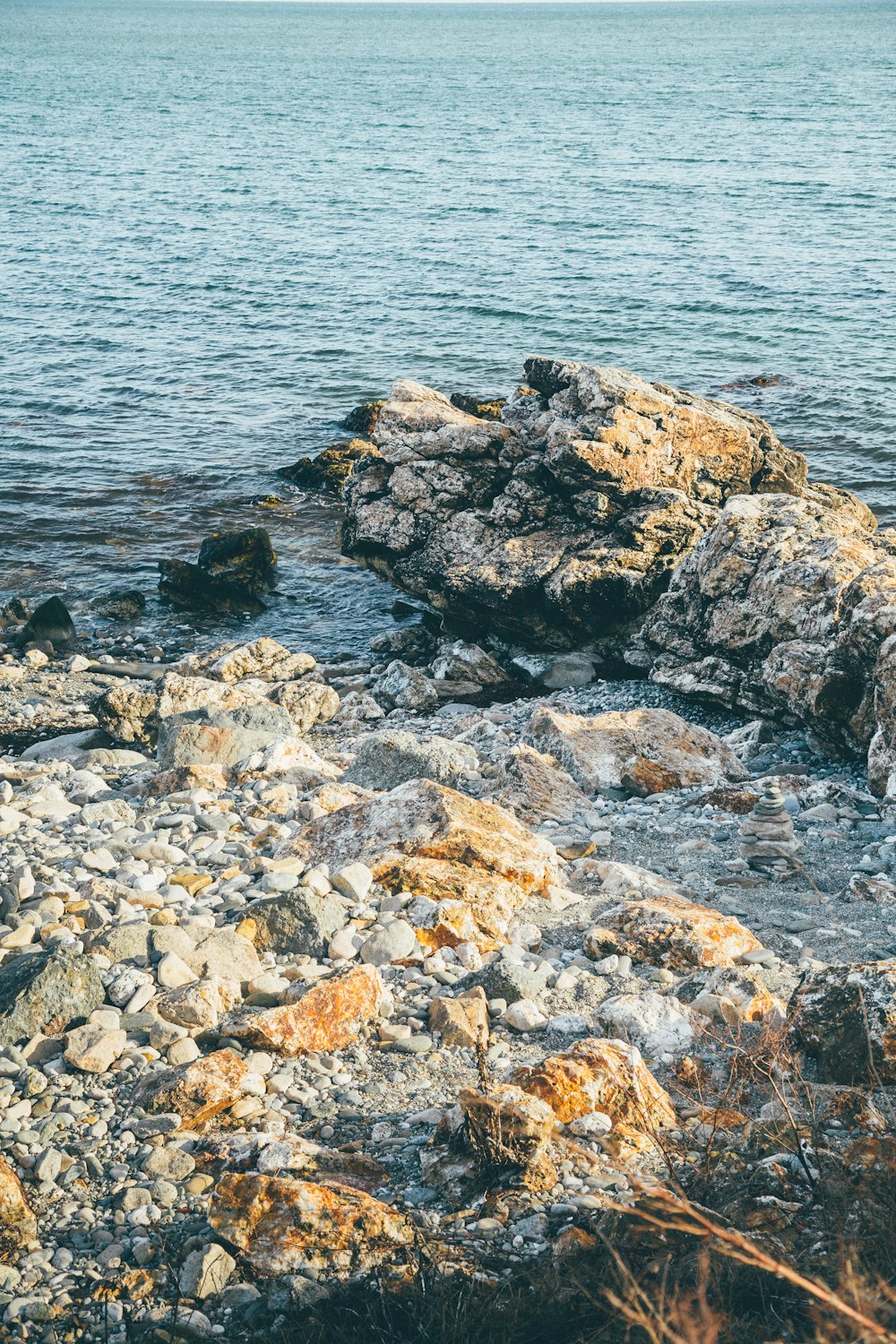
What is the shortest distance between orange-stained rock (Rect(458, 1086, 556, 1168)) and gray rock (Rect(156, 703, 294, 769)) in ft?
21.2

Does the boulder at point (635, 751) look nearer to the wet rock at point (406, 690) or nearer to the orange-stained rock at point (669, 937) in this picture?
the wet rock at point (406, 690)

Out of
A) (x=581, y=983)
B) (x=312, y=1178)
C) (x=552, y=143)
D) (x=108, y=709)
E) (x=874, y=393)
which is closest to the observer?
(x=312, y=1178)

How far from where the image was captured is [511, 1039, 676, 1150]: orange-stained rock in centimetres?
471

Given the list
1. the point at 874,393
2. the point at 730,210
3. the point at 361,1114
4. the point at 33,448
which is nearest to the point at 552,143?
the point at 730,210

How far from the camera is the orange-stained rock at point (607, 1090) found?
4715 mm

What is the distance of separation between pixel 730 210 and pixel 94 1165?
50.6 metres

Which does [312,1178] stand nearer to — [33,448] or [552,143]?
[33,448]

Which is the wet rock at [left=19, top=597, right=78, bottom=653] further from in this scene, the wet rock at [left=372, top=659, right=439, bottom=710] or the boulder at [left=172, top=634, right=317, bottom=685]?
the wet rock at [left=372, top=659, right=439, bottom=710]

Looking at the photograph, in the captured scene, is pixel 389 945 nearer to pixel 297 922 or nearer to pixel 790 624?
pixel 297 922

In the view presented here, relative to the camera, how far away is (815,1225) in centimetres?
404

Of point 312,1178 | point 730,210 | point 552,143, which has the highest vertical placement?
point 552,143

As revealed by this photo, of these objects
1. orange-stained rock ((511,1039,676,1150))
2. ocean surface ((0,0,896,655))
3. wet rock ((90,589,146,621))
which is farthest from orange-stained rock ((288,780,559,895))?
wet rock ((90,589,146,621))

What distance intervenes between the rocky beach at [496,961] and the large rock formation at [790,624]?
1.9 inches

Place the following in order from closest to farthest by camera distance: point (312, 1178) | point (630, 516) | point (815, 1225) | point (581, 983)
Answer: point (815, 1225), point (312, 1178), point (581, 983), point (630, 516)
